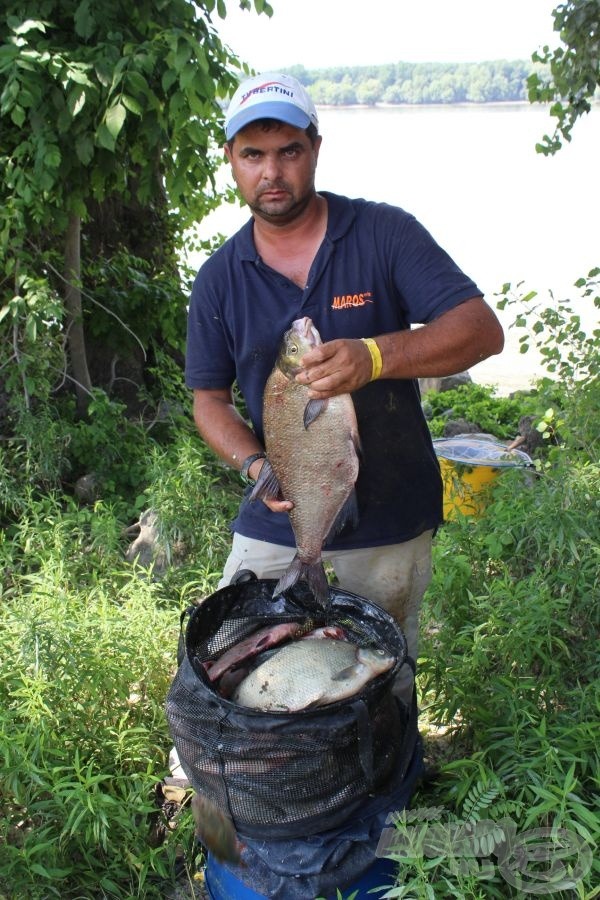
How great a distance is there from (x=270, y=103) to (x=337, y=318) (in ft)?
2.44

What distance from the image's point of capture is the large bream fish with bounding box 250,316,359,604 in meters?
2.70

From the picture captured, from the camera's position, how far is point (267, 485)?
298 cm

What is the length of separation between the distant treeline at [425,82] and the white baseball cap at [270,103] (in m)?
46.7

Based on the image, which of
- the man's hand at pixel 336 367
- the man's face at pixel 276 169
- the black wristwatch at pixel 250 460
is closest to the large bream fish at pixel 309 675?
the black wristwatch at pixel 250 460

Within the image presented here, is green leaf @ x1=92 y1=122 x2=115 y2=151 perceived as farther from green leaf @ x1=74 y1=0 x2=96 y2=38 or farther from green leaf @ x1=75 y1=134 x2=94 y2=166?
green leaf @ x1=74 y1=0 x2=96 y2=38

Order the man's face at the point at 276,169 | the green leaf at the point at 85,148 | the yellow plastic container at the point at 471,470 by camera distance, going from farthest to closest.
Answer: the yellow plastic container at the point at 471,470, the green leaf at the point at 85,148, the man's face at the point at 276,169

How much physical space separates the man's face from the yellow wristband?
2.16 feet

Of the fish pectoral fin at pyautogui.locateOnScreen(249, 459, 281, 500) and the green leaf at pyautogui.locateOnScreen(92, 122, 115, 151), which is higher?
the green leaf at pyautogui.locateOnScreen(92, 122, 115, 151)

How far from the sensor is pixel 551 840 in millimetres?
2717

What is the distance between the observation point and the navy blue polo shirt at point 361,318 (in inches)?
116

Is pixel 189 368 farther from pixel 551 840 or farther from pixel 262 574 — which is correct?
pixel 551 840

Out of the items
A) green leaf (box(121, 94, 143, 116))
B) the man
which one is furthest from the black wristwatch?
green leaf (box(121, 94, 143, 116))

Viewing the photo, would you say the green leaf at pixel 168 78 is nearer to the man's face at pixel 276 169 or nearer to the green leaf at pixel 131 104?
the green leaf at pixel 131 104

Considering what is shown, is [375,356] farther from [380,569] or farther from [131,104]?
[131,104]
